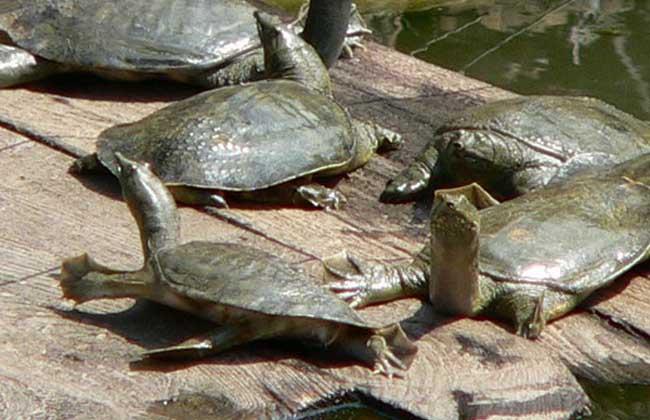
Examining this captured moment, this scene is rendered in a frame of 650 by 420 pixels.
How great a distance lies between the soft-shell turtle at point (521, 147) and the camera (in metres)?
4.68

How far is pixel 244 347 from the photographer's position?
3785mm

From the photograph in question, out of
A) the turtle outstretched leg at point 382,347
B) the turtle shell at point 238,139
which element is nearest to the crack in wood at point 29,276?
the turtle shell at point 238,139

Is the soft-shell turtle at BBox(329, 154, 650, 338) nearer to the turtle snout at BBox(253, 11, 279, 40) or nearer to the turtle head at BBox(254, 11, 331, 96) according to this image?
the turtle head at BBox(254, 11, 331, 96)

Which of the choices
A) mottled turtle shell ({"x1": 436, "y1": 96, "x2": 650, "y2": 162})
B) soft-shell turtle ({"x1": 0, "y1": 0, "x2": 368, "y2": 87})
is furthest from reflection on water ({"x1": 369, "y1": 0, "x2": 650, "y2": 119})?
mottled turtle shell ({"x1": 436, "y1": 96, "x2": 650, "y2": 162})

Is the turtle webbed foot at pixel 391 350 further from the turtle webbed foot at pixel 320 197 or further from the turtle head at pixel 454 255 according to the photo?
the turtle webbed foot at pixel 320 197

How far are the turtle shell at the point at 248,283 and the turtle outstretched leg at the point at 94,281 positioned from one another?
3.0 inches

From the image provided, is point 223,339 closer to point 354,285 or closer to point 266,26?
point 354,285

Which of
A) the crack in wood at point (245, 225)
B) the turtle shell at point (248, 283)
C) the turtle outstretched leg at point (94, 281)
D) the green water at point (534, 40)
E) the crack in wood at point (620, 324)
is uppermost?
the turtle shell at point (248, 283)

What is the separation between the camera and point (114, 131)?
4.81 m

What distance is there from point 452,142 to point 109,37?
4.36ft

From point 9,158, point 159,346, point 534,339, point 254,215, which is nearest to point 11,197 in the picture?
point 9,158

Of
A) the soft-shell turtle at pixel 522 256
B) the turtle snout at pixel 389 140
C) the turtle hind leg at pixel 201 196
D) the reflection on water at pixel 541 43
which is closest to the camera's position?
the soft-shell turtle at pixel 522 256

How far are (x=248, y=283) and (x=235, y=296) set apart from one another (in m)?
0.05

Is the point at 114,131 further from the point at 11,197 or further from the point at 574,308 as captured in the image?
the point at 574,308
